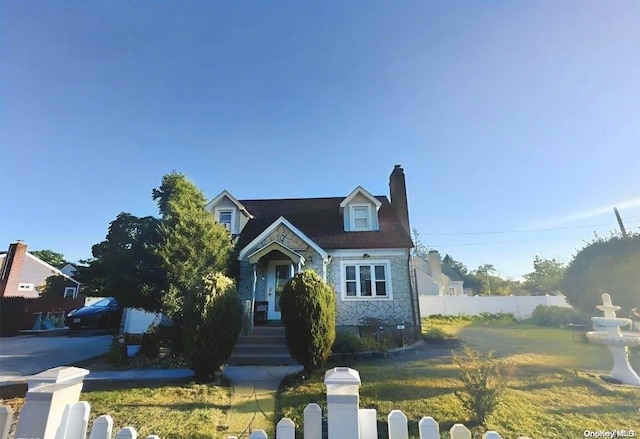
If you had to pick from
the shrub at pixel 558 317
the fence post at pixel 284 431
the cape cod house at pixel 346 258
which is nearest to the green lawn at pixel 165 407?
the fence post at pixel 284 431

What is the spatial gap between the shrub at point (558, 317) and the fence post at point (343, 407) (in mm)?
21068

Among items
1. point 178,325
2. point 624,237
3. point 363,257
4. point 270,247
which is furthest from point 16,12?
point 624,237

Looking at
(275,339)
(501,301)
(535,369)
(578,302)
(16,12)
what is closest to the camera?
(16,12)

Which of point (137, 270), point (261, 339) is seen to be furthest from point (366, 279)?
point (137, 270)

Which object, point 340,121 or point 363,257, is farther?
point 363,257

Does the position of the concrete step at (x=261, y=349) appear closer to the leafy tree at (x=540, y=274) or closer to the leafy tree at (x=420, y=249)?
the leafy tree at (x=420, y=249)

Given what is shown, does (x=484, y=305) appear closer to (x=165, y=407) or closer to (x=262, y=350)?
(x=262, y=350)

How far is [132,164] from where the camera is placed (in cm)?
1056

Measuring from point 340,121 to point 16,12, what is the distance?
7985 mm

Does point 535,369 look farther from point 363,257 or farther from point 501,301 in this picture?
point 501,301

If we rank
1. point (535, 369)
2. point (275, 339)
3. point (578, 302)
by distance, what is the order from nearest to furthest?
point (535, 369)
point (275, 339)
point (578, 302)

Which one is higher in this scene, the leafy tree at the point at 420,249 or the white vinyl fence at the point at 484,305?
the leafy tree at the point at 420,249

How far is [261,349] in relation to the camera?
30.9ft

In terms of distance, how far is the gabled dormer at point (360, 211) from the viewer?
47.7 ft
